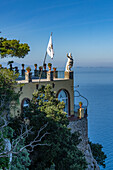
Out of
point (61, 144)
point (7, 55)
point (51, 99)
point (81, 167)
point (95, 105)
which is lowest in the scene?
point (81, 167)

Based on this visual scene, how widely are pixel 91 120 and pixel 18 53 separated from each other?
152 ft

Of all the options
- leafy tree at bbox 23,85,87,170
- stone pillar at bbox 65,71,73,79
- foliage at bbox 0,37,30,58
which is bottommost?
leafy tree at bbox 23,85,87,170

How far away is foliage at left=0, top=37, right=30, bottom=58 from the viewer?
18969 millimetres

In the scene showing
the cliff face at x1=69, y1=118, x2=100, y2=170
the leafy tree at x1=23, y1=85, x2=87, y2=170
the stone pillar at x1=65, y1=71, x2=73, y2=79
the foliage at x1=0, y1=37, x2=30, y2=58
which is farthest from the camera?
the stone pillar at x1=65, y1=71, x2=73, y2=79

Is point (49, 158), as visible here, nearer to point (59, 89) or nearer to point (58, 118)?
point (58, 118)

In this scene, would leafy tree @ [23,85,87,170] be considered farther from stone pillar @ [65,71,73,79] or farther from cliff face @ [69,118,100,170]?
stone pillar @ [65,71,73,79]

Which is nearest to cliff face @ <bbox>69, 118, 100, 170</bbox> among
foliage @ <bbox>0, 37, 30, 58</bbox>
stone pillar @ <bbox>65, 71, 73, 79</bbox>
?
stone pillar @ <bbox>65, 71, 73, 79</bbox>

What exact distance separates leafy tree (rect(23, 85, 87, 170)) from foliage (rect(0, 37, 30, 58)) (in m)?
5.55

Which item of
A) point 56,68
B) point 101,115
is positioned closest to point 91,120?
point 101,115

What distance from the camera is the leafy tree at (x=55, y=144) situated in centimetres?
1363

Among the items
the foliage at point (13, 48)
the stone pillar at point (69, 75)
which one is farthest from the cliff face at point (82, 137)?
the foliage at point (13, 48)

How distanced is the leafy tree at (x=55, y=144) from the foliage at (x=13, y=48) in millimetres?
5547

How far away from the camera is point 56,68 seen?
22531 mm

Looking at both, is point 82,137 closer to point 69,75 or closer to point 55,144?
point 69,75
